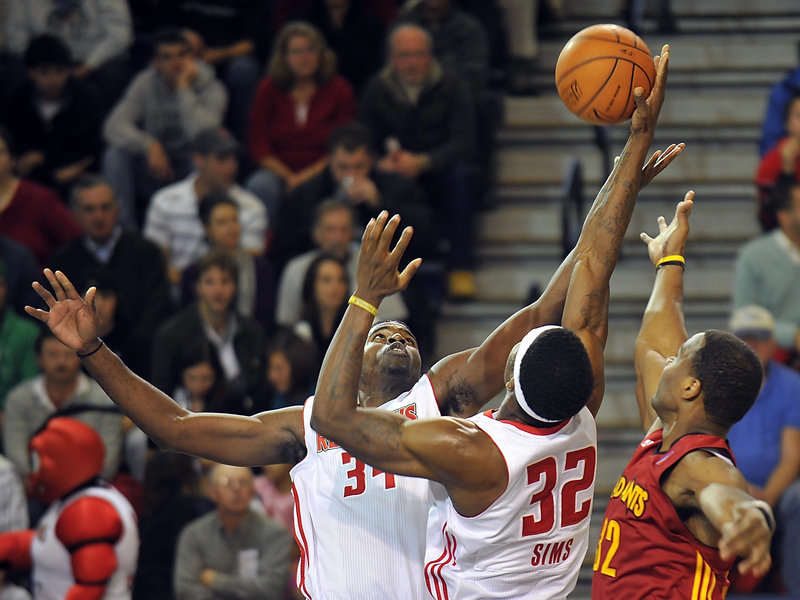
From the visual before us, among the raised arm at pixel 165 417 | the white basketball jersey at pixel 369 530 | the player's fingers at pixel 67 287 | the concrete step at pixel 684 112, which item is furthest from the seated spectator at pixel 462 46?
the player's fingers at pixel 67 287

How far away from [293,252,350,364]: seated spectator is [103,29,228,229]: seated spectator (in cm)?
192

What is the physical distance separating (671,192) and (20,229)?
180 inches

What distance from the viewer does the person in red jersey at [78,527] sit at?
573 cm

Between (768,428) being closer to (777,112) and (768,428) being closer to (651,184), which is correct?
(777,112)

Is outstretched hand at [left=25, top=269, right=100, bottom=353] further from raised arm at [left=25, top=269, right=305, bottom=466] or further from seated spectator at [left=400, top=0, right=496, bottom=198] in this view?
seated spectator at [left=400, top=0, right=496, bottom=198]

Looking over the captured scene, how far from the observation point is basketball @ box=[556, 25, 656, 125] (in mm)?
4418

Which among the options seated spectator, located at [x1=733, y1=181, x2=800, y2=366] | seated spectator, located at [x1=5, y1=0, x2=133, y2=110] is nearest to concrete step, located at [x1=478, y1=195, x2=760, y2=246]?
seated spectator, located at [x1=733, y1=181, x2=800, y2=366]

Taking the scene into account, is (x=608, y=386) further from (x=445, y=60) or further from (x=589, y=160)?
(x=445, y=60)

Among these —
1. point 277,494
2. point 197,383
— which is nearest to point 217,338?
point 197,383

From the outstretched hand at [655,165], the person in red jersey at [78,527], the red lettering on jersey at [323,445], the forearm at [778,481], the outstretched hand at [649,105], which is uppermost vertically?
the outstretched hand at [649,105]

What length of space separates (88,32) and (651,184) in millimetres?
4441

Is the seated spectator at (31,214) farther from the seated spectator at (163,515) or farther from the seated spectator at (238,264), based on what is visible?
the seated spectator at (163,515)

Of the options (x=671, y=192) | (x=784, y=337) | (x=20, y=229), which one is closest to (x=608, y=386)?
(x=784, y=337)

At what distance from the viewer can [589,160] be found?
30.6 ft
